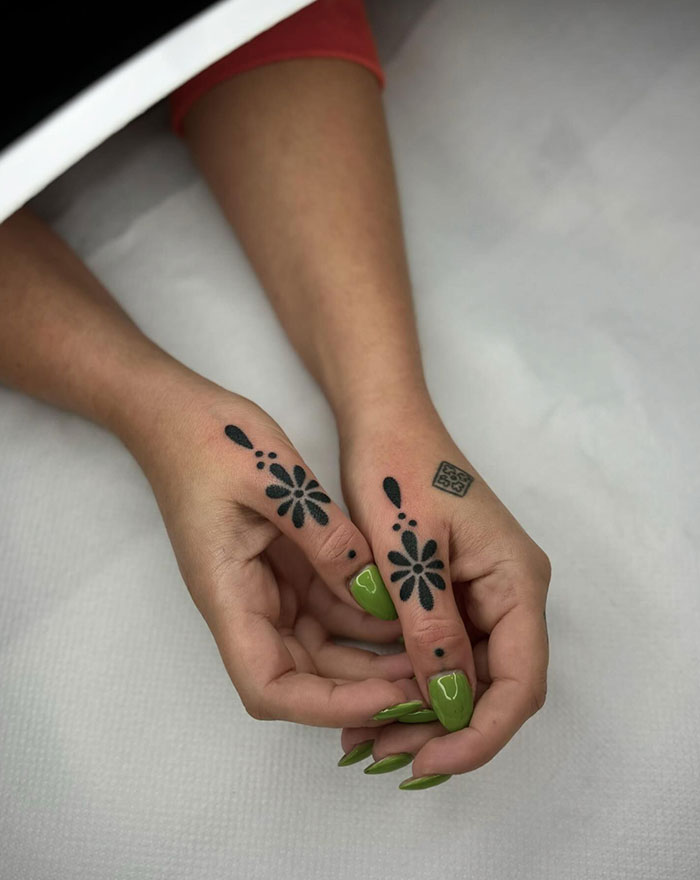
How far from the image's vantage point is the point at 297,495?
2.34 feet

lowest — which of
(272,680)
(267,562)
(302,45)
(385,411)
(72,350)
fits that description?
(272,680)

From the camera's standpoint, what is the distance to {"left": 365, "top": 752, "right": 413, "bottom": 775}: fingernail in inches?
27.4

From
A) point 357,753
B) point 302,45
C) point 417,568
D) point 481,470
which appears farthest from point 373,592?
point 302,45

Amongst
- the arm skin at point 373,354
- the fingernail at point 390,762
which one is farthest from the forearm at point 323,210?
the fingernail at point 390,762

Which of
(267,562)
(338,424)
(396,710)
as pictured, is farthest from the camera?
(338,424)

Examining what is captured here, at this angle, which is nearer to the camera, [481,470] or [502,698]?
[502,698]

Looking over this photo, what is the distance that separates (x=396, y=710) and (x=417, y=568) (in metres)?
0.12

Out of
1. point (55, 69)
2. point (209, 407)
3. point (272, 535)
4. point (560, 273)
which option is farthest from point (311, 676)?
point (560, 273)

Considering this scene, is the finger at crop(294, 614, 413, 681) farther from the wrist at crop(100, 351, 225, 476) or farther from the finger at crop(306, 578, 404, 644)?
the wrist at crop(100, 351, 225, 476)

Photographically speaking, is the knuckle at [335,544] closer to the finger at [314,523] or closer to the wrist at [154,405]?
the finger at [314,523]

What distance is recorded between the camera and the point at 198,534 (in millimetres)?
725

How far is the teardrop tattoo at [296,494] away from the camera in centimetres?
71

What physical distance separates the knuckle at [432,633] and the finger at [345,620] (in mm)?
102

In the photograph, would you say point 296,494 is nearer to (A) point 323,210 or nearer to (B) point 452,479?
(B) point 452,479
